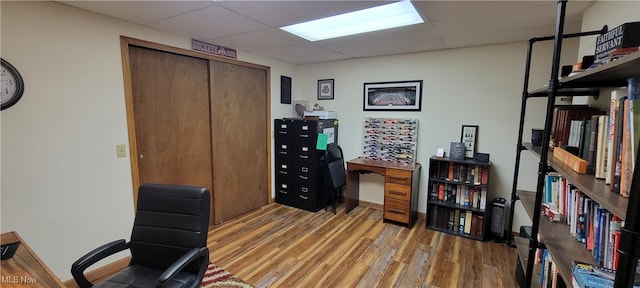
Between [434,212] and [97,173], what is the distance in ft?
11.5

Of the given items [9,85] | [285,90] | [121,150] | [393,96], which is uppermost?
[285,90]

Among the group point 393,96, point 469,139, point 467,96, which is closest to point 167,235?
point 393,96

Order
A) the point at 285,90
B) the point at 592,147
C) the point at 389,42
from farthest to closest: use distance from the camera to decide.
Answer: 1. the point at 285,90
2. the point at 389,42
3. the point at 592,147

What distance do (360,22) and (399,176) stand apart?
1.83 m

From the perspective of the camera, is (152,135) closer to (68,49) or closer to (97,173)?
(97,173)

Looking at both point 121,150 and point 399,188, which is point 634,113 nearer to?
point 399,188

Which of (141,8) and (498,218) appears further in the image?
(498,218)

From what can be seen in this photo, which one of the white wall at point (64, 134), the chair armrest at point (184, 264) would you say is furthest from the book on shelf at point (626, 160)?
the white wall at point (64, 134)

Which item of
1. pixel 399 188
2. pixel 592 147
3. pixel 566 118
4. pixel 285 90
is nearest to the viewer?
pixel 592 147

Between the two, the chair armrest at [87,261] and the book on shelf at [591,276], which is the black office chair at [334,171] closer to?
the chair armrest at [87,261]

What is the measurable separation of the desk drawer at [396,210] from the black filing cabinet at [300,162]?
3.20 ft

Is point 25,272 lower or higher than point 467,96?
lower

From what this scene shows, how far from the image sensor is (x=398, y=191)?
3.28 metres

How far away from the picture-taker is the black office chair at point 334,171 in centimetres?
374
